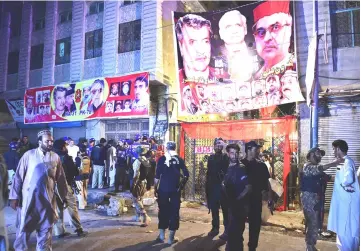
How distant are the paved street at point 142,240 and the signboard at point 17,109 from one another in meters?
11.9

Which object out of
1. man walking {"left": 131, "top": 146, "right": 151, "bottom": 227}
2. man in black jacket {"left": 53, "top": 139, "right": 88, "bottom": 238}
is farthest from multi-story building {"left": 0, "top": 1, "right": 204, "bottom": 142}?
man in black jacket {"left": 53, "top": 139, "right": 88, "bottom": 238}

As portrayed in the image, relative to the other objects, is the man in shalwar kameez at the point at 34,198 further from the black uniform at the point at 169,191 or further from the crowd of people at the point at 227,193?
the black uniform at the point at 169,191

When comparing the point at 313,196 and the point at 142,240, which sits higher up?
the point at 313,196

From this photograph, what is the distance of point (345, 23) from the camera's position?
9.31 meters

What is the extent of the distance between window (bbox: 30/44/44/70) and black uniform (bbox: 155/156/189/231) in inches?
613

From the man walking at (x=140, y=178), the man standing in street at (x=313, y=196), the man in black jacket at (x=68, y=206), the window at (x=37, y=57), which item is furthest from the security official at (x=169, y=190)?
the window at (x=37, y=57)

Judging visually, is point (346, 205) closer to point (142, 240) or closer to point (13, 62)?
point (142, 240)

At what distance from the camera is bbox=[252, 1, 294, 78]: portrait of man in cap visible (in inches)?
357

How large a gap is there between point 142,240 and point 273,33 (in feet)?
24.1

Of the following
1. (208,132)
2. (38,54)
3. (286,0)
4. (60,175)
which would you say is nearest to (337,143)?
(60,175)

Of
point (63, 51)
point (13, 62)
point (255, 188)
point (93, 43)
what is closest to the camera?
point (255, 188)

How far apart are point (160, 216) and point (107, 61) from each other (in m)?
11.4

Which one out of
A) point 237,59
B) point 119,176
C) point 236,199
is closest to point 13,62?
point 119,176

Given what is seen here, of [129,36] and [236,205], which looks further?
[129,36]
